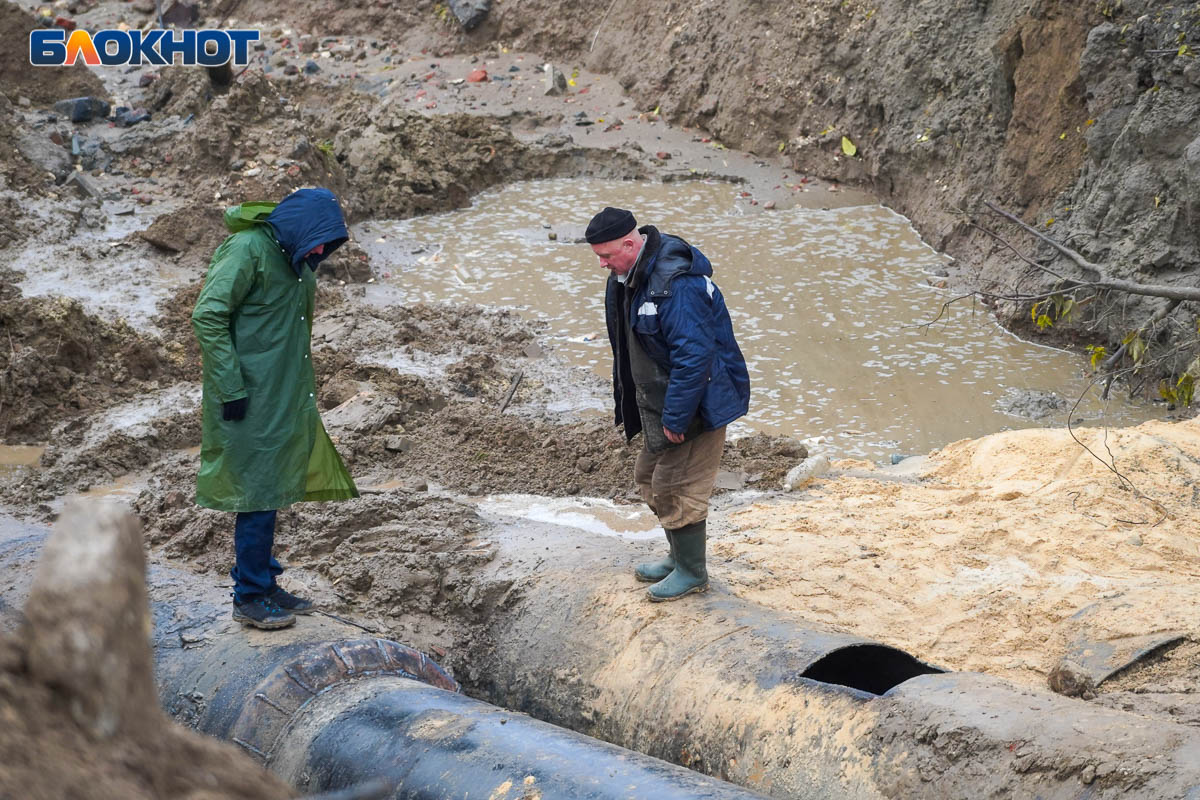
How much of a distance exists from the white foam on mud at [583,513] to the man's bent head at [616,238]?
2290mm

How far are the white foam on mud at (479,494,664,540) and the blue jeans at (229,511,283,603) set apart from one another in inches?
82.7

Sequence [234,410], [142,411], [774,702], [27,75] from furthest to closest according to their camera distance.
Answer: [27,75]
[142,411]
[234,410]
[774,702]

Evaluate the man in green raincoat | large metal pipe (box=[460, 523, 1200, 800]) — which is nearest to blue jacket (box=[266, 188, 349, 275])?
the man in green raincoat

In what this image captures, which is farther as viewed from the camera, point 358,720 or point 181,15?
point 181,15

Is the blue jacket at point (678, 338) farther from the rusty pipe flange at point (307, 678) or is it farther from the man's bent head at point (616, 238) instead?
the rusty pipe flange at point (307, 678)

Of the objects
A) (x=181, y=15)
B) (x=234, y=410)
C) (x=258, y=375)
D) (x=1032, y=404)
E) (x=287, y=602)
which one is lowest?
(x=1032, y=404)

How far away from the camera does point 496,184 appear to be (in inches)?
596

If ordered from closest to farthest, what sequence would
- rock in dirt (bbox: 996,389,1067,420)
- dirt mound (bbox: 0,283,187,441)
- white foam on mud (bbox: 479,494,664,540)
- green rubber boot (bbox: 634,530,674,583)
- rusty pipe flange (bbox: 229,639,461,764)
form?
rusty pipe flange (bbox: 229,639,461,764)
green rubber boot (bbox: 634,530,674,583)
white foam on mud (bbox: 479,494,664,540)
dirt mound (bbox: 0,283,187,441)
rock in dirt (bbox: 996,389,1067,420)

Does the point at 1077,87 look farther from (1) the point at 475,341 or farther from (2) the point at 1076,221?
(1) the point at 475,341

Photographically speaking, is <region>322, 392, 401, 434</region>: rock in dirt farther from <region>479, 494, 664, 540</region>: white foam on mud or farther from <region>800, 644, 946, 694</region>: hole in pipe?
<region>800, 644, 946, 694</region>: hole in pipe

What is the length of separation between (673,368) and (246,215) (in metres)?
1.72

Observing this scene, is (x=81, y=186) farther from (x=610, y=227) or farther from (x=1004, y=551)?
(x=1004, y=551)

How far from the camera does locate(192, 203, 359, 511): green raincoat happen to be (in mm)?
4070

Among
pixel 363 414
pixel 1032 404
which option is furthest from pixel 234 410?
pixel 1032 404
